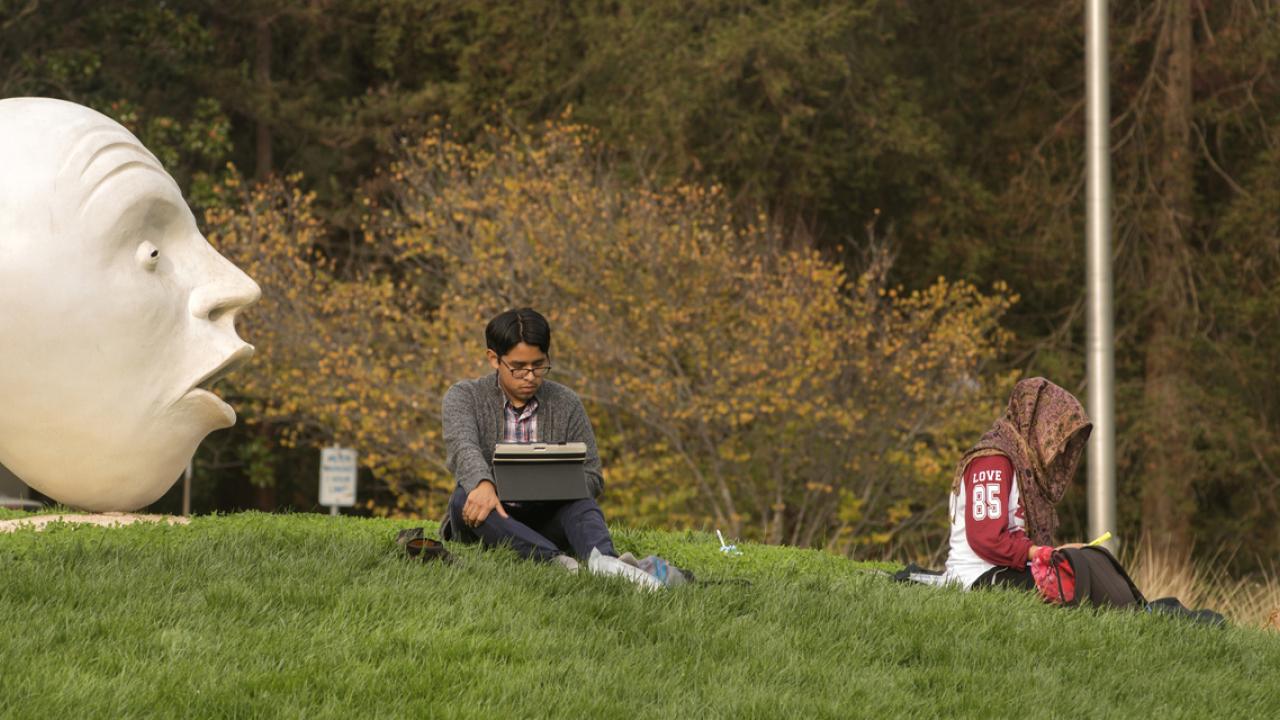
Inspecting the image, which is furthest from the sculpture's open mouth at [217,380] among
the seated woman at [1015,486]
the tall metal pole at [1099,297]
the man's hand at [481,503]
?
the tall metal pole at [1099,297]

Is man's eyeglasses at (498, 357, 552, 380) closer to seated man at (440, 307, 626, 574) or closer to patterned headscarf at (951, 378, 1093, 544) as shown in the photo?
seated man at (440, 307, 626, 574)

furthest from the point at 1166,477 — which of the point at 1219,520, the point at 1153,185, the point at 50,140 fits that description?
the point at 50,140

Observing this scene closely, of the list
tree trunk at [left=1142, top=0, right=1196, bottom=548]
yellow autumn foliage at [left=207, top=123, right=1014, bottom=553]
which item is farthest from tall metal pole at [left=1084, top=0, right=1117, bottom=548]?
tree trunk at [left=1142, top=0, right=1196, bottom=548]

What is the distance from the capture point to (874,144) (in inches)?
926

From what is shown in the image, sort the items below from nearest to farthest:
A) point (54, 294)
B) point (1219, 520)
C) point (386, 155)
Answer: point (54, 294) → point (1219, 520) → point (386, 155)

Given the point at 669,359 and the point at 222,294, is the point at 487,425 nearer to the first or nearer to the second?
the point at 222,294

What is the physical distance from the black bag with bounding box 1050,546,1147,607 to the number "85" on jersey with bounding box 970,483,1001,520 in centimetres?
36

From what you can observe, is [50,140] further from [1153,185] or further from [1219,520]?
[1219,520]

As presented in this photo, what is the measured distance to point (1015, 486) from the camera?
24.0ft

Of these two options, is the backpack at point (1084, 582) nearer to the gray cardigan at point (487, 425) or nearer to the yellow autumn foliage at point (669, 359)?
the gray cardigan at point (487, 425)

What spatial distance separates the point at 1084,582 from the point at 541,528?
2520 millimetres

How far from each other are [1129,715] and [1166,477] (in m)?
18.5

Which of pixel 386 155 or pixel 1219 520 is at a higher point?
pixel 386 155

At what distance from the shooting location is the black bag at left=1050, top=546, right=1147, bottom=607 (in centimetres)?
729
